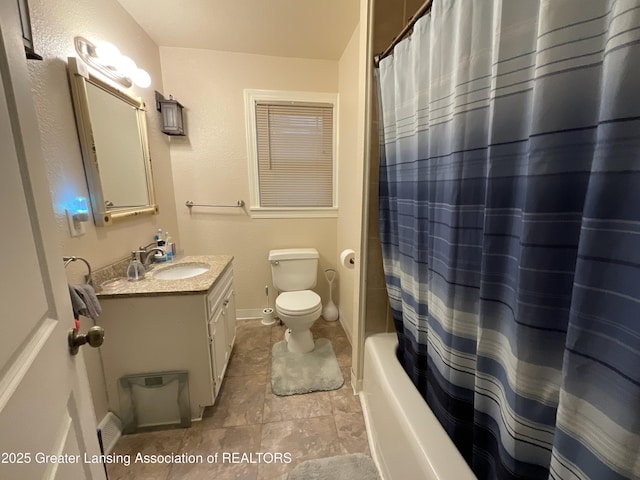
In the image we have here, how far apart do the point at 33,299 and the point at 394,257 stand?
4.05 ft

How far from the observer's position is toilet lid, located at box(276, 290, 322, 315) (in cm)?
191

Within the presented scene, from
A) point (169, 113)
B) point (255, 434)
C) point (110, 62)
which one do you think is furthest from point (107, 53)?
point (255, 434)

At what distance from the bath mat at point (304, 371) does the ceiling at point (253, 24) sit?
247cm

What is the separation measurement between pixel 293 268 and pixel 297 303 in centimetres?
45

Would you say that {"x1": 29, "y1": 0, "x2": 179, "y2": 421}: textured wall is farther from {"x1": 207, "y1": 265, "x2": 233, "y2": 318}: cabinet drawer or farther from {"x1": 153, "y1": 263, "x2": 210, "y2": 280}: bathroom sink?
{"x1": 207, "y1": 265, "x2": 233, "y2": 318}: cabinet drawer

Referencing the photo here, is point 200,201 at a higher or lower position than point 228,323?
higher

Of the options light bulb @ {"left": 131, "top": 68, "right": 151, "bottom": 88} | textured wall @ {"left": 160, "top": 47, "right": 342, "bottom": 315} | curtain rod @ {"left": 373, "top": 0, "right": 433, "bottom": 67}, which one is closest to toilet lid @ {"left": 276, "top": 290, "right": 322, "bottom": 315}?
textured wall @ {"left": 160, "top": 47, "right": 342, "bottom": 315}

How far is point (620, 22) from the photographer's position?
0.38 m

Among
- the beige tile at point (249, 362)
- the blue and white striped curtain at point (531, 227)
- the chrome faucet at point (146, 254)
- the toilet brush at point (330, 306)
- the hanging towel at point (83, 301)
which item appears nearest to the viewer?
the blue and white striped curtain at point (531, 227)

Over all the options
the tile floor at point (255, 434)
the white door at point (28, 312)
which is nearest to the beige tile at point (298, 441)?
the tile floor at point (255, 434)

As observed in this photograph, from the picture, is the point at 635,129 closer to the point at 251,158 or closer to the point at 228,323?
the point at 228,323

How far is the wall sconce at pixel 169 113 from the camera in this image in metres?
1.99

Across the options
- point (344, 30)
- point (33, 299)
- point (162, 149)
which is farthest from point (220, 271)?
point (344, 30)

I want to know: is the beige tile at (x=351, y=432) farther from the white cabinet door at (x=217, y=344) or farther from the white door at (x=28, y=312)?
the white door at (x=28, y=312)
